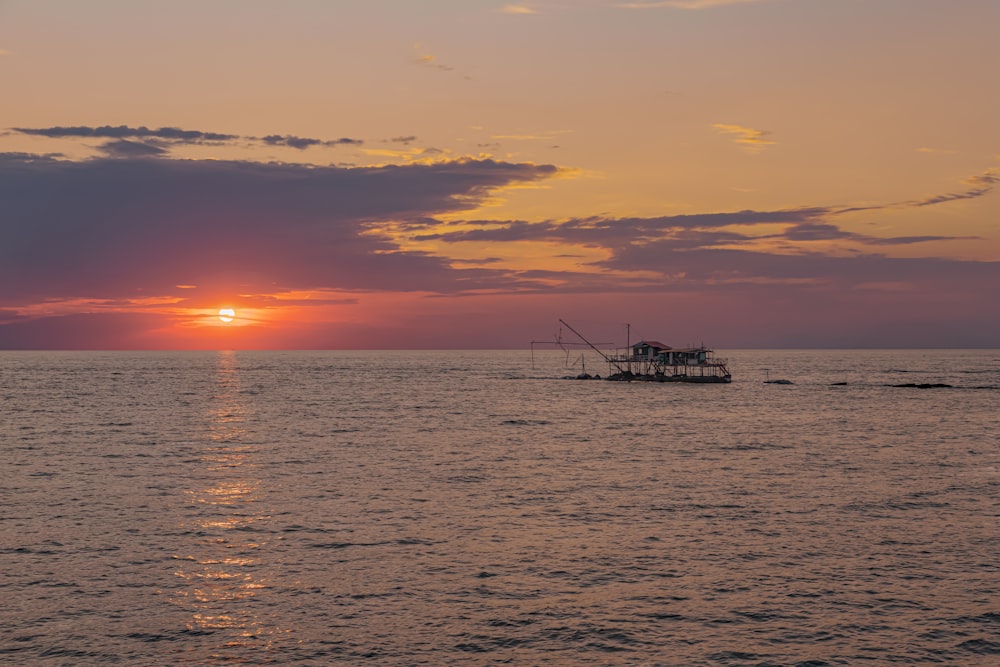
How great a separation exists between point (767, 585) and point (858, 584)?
12.0ft

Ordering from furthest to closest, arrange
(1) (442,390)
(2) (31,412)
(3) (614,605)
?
1. (1) (442,390)
2. (2) (31,412)
3. (3) (614,605)

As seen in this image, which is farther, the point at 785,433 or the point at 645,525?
the point at 785,433

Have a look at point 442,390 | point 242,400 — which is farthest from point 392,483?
point 442,390

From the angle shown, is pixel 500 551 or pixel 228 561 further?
pixel 500 551

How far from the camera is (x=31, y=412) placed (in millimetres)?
119125

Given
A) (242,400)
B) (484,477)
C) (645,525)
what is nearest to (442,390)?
(242,400)

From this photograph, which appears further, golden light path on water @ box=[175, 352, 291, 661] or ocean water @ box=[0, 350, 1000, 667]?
golden light path on water @ box=[175, 352, 291, 661]

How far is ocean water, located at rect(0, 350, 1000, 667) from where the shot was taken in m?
27.3

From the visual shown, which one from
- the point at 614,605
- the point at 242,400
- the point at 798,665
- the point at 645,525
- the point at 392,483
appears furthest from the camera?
the point at 242,400

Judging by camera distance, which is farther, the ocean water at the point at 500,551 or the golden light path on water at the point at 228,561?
the golden light path on water at the point at 228,561

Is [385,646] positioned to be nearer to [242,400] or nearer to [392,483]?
[392,483]

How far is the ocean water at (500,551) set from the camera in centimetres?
2733

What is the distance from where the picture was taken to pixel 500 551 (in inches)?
1506

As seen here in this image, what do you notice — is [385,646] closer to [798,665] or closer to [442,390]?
[798,665]
